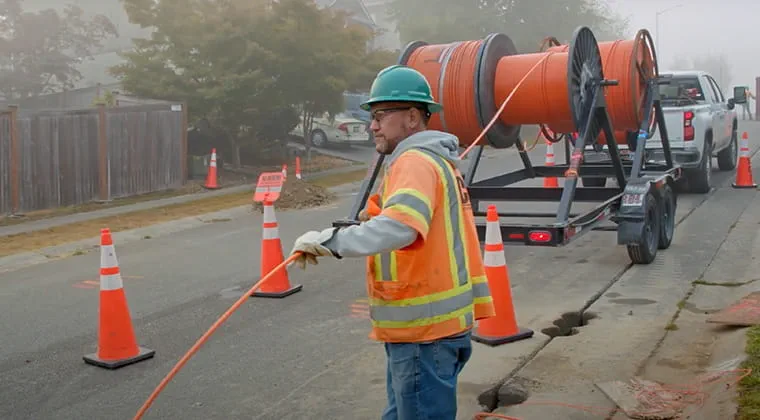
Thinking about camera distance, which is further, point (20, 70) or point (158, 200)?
point (20, 70)

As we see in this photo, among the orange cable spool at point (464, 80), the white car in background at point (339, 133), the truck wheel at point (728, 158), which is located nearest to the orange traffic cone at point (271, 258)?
the orange cable spool at point (464, 80)

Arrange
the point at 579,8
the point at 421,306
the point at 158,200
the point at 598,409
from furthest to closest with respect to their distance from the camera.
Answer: the point at 579,8, the point at 158,200, the point at 598,409, the point at 421,306

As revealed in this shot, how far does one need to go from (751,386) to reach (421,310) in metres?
2.66

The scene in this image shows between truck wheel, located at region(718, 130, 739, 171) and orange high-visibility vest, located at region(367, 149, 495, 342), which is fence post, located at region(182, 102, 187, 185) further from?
orange high-visibility vest, located at region(367, 149, 495, 342)

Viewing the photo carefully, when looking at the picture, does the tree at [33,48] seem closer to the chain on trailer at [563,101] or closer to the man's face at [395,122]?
the chain on trailer at [563,101]

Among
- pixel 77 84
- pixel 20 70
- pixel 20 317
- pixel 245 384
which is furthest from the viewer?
pixel 77 84

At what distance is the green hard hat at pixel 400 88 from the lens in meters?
3.24

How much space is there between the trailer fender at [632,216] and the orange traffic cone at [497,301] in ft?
9.23

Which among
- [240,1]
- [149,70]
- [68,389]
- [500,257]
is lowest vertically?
[68,389]

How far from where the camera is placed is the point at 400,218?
9.75ft

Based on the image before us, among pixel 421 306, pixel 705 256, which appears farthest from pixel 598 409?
pixel 705 256

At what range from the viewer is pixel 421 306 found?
318 centimetres

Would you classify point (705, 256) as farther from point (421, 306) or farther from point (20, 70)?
point (20, 70)

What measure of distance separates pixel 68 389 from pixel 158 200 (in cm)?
1200
